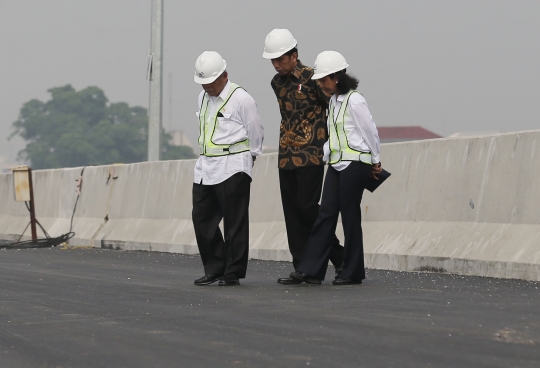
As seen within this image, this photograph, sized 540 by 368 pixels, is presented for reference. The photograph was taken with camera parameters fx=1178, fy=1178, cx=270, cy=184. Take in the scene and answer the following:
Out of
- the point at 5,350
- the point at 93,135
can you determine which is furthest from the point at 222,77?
the point at 93,135

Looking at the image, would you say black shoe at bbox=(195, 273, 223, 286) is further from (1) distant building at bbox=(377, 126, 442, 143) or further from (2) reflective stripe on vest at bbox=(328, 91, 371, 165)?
(1) distant building at bbox=(377, 126, 442, 143)

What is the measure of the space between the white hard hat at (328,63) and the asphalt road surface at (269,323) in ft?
5.45

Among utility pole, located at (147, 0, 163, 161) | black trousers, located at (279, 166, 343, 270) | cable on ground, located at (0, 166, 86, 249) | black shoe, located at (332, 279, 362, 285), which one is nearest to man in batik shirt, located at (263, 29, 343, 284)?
black trousers, located at (279, 166, 343, 270)

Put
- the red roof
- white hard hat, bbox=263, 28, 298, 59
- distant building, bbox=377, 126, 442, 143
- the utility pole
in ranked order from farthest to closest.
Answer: the red roof, distant building, bbox=377, 126, 442, 143, the utility pole, white hard hat, bbox=263, 28, 298, 59

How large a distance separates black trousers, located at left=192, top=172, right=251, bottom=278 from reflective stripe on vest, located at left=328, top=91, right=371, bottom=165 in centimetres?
76

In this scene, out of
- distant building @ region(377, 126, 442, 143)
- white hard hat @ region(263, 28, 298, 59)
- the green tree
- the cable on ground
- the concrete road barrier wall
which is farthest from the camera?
the green tree

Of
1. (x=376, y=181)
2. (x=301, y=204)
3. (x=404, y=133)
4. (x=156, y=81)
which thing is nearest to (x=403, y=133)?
(x=404, y=133)

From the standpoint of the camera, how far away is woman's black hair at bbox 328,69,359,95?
360 inches

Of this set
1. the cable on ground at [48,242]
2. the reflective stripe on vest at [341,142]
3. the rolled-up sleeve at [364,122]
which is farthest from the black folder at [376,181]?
the cable on ground at [48,242]

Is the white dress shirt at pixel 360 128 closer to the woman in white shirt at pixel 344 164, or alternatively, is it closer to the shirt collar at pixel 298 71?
the woman in white shirt at pixel 344 164

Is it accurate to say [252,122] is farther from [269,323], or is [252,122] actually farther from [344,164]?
[269,323]

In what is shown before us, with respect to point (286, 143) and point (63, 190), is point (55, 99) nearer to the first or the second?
point (63, 190)

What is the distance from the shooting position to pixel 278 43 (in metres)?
9.23

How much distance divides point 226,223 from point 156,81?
1266cm
